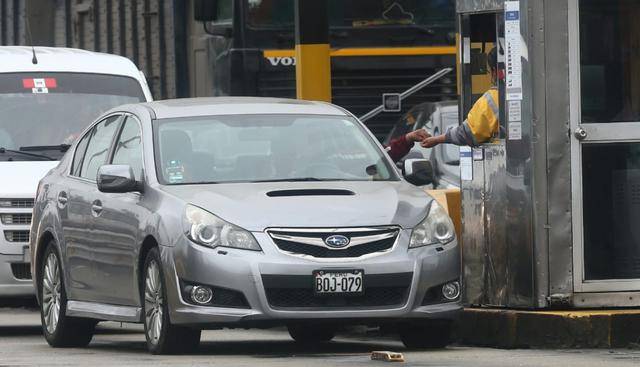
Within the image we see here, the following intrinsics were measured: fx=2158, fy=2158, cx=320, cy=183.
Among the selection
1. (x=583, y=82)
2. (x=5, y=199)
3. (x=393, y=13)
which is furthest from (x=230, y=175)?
(x=393, y=13)

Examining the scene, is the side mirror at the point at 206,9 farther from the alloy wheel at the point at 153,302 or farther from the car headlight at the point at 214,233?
the car headlight at the point at 214,233

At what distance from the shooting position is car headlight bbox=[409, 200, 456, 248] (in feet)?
38.8

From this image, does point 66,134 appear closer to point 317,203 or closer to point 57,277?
point 57,277

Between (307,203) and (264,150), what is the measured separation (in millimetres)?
975

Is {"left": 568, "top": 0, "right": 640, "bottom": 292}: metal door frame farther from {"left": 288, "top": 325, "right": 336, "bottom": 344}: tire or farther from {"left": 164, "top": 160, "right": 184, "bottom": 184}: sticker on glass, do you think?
{"left": 164, "top": 160, "right": 184, "bottom": 184}: sticker on glass

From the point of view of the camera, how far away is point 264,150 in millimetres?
12648

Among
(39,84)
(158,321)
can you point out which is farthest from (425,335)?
(39,84)

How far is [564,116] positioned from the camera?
12.7 meters

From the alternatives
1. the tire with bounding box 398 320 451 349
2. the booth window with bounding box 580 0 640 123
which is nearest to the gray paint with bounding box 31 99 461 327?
the tire with bounding box 398 320 451 349

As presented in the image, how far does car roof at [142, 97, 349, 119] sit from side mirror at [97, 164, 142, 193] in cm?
66

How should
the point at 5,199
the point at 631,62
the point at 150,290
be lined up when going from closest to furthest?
the point at 150,290
the point at 631,62
the point at 5,199

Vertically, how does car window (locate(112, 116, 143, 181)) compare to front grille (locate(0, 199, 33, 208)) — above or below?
above

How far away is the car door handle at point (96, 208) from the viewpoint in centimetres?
1298

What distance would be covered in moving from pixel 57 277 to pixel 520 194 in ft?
10.1
